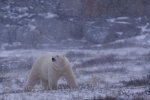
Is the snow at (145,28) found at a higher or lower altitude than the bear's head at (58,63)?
higher

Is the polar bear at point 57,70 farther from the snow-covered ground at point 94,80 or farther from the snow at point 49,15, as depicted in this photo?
the snow at point 49,15

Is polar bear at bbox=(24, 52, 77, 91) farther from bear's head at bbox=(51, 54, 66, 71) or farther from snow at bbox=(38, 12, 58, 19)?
snow at bbox=(38, 12, 58, 19)

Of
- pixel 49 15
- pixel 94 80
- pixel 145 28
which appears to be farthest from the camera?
pixel 49 15

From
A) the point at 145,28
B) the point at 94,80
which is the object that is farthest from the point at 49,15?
the point at 94,80

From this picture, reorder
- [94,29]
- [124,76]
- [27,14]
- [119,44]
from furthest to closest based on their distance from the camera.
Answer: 1. [27,14]
2. [94,29]
3. [119,44]
4. [124,76]

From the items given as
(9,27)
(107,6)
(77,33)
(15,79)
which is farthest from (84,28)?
(15,79)

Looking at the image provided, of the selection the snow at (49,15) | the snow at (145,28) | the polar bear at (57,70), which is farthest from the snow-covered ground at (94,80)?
the snow at (49,15)

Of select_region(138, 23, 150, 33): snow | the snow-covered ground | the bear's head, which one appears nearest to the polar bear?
the bear's head

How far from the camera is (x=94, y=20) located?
1347 inches

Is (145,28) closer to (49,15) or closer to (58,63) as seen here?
(49,15)

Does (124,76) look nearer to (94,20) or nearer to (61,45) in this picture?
(61,45)

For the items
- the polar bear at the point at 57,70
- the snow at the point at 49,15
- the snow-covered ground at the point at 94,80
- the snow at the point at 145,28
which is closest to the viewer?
the snow-covered ground at the point at 94,80

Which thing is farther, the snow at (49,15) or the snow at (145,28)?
the snow at (49,15)

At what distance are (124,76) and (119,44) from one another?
13.9m
